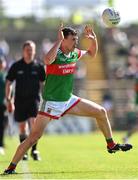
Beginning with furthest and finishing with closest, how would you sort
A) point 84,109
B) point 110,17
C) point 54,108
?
1. point 110,17
2. point 84,109
3. point 54,108

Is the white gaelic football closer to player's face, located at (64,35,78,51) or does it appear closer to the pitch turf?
player's face, located at (64,35,78,51)

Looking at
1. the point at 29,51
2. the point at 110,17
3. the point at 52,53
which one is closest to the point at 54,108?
the point at 52,53

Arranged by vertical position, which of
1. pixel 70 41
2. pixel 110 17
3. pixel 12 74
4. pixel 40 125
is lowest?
pixel 40 125

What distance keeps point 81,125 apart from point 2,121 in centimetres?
1321

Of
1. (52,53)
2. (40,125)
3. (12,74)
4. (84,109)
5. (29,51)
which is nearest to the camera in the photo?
(52,53)

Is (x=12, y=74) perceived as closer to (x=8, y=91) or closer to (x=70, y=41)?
(x=8, y=91)

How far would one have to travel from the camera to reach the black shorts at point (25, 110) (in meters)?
17.0

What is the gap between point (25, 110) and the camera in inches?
671

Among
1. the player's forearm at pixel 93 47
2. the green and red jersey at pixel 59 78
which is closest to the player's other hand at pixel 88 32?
the player's forearm at pixel 93 47

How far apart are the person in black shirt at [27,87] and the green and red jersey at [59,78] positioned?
11.0 feet

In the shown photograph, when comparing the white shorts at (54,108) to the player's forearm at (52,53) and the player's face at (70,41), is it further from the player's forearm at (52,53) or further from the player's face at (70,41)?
the player's face at (70,41)

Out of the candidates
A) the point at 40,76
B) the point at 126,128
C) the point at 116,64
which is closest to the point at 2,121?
A: the point at 40,76

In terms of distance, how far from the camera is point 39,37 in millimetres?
45656

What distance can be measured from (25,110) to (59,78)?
3845 mm
